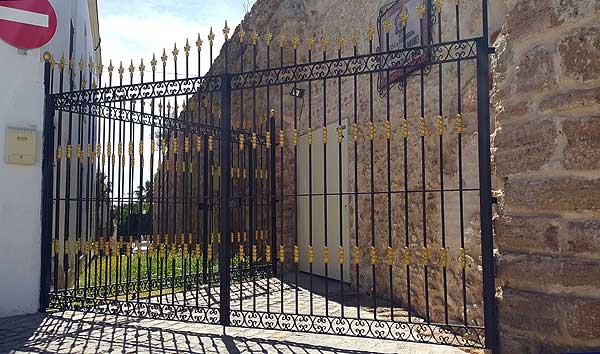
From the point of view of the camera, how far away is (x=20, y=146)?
15.4 ft

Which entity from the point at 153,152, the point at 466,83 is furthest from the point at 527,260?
the point at 153,152

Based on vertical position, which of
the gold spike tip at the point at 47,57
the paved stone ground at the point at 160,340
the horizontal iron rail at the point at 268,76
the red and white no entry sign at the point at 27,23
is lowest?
the paved stone ground at the point at 160,340

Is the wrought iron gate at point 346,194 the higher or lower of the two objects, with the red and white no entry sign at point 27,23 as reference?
lower

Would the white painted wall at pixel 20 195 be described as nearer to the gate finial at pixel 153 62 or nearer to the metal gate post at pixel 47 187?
the metal gate post at pixel 47 187

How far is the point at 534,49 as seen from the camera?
9.04 ft

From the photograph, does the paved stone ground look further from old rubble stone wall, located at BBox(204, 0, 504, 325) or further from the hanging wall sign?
the hanging wall sign

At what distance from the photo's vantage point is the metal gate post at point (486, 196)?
3.18 meters

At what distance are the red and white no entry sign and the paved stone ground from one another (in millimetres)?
2844

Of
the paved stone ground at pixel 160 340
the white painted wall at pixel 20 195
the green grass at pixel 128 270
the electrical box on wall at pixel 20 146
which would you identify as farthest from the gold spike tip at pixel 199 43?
the paved stone ground at pixel 160 340

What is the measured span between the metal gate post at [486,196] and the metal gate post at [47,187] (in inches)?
168

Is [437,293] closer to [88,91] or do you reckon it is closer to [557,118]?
[557,118]

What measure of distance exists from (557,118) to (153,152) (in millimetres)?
3860

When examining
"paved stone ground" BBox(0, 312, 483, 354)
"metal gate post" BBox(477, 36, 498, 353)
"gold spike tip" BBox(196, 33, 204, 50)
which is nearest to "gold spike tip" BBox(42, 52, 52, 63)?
"gold spike tip" BBox(196, 33, 204, 50)

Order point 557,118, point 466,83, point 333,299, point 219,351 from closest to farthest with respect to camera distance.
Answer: point 557,118 < point 219,351 < point 466,83 < point 333,299
